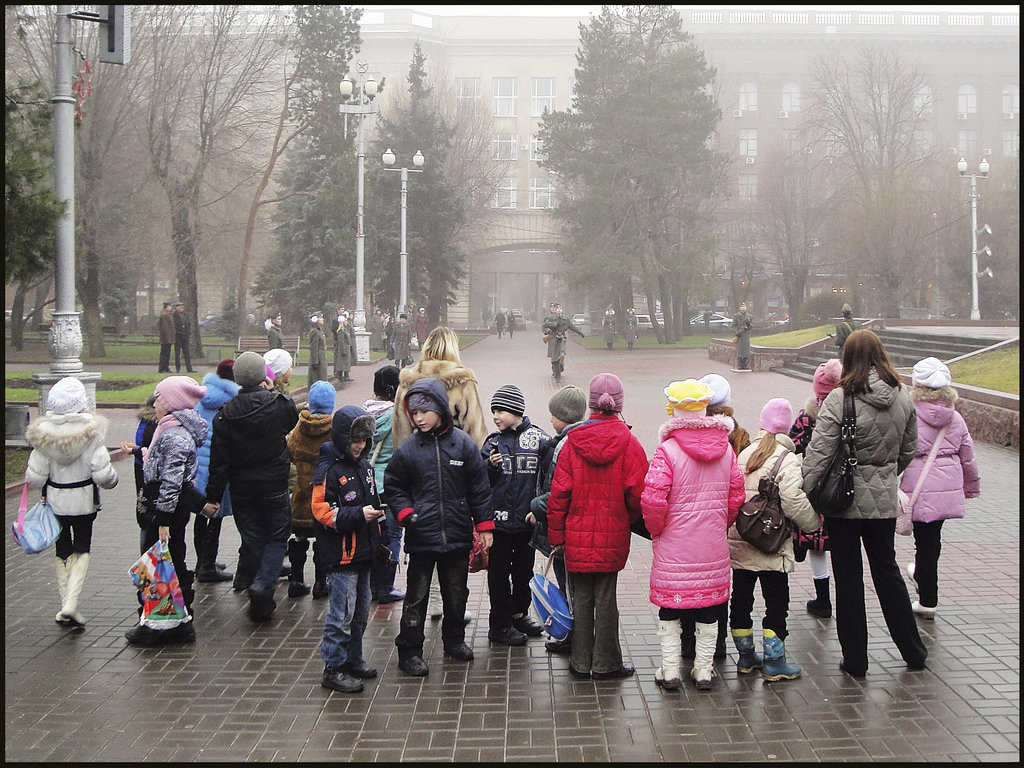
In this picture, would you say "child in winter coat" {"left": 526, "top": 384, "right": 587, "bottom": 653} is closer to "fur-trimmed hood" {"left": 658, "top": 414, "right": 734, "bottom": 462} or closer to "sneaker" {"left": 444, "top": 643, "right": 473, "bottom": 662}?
"sneaker" {"left": 444, "top": 643, "right": 473, "bottom": 662}

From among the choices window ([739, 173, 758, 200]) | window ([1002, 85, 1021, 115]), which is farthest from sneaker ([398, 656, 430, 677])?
window ([1002, 85, 1021, 115])

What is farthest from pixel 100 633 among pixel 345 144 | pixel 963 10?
pixel 963 10

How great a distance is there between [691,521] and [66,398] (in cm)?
406

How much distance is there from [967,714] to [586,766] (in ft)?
6.61

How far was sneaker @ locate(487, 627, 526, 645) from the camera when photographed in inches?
246

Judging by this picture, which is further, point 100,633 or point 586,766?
point 100,633

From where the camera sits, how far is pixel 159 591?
20.3 feet

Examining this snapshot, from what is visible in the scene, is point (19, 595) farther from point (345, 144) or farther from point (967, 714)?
point (345, 144)

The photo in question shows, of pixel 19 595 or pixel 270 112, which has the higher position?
pixel 270 112

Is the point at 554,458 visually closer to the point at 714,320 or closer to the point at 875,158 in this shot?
the point at 875,158

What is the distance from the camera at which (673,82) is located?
43094 millimetres

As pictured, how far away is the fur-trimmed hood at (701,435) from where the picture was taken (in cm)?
533

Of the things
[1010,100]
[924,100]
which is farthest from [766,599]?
[1010,100]

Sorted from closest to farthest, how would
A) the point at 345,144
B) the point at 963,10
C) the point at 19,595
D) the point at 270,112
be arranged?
1. the point at 19,595
2. the point at 270,112
3. the point at 345,144
4. the point at 963,10
